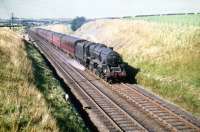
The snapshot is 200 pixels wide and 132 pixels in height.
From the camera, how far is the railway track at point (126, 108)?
54.3ft

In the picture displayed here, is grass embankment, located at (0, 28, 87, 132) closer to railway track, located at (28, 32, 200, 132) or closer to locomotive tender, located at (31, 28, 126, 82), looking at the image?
railway track, located at (28, 32, 200, 132)

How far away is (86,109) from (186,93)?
837cm

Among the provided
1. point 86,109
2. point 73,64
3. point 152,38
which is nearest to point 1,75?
point 86,109

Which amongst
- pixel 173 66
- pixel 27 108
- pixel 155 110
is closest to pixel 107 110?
pixel 155 110

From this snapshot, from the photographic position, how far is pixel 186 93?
22.3 metres

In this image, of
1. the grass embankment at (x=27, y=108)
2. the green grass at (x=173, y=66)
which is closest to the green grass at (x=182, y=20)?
the green grass at (x=173, y=66)

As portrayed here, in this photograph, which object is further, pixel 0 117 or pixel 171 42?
pixel 171 42

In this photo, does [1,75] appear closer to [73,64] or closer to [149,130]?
[149,130]

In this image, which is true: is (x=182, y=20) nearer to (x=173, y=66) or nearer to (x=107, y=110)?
(x=173, y=66)

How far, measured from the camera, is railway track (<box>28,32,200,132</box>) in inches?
652

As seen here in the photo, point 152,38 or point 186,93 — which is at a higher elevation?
point 152,38

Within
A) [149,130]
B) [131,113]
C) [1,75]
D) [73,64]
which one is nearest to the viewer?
[149,130]

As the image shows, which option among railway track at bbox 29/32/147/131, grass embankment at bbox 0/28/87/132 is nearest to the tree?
railway track at bbox 29/32/147/131

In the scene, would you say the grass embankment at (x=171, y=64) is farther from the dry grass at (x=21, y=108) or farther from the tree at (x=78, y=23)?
the tree at (x=78, y=23)
